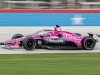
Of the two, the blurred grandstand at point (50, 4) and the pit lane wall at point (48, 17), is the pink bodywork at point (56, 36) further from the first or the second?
the blurred grandstand at point (50, 4)

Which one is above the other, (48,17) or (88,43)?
(48,17)

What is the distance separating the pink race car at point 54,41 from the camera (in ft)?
32.8

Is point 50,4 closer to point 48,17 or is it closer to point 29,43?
point 48,17

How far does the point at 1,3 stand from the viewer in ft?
43.5

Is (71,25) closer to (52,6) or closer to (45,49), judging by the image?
(52,6)

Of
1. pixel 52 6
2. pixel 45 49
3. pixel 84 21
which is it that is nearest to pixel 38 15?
pixel 52 6

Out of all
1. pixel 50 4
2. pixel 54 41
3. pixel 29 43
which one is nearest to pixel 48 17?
pixel 50 4

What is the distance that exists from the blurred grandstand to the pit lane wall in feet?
0.74

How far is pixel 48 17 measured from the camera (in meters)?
13.1

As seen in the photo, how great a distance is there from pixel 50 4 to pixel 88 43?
3.68 m

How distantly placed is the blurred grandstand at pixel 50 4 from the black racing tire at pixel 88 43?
3.33 m
